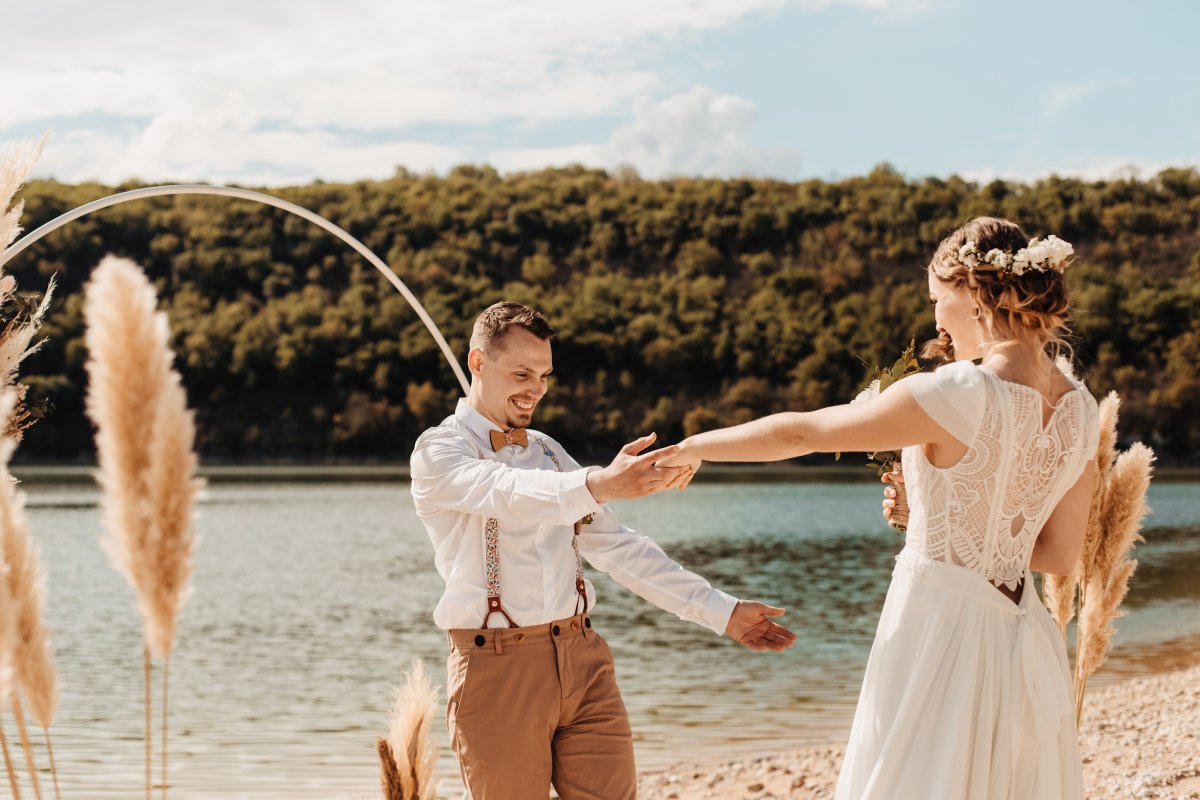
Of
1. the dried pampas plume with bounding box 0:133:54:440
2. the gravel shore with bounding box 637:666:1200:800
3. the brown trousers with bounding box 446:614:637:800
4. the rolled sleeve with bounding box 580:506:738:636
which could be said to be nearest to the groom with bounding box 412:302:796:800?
the brown trousers with bounding box 446:614:637:800

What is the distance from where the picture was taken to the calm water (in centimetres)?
1069

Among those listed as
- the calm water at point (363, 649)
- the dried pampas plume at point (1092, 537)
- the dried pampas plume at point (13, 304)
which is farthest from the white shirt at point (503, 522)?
the calm water at point (363, 649)

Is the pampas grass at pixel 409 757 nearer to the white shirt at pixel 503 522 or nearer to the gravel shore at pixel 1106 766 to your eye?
Answer: the white shirt at pixel 503 522

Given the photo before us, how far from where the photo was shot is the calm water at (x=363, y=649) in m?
10.7

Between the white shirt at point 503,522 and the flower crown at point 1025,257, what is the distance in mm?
1133

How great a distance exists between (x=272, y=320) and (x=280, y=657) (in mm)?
66233

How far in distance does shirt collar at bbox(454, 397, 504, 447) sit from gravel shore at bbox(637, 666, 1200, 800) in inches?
166

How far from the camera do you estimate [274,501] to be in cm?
4700

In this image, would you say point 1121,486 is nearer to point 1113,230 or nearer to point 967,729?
point 967,729

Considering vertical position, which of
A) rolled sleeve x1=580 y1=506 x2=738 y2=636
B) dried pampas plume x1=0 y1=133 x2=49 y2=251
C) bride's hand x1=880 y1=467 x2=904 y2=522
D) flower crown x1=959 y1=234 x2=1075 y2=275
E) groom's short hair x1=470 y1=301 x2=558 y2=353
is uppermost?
dried pampas plume x1=0 y1=133 x2=49 y2=251

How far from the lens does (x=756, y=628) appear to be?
3.70 metres

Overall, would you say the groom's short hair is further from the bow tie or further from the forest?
the forest

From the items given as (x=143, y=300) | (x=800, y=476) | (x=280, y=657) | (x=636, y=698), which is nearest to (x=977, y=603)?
(x=143, y=300)

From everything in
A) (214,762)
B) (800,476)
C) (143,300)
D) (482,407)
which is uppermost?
(143,300)
